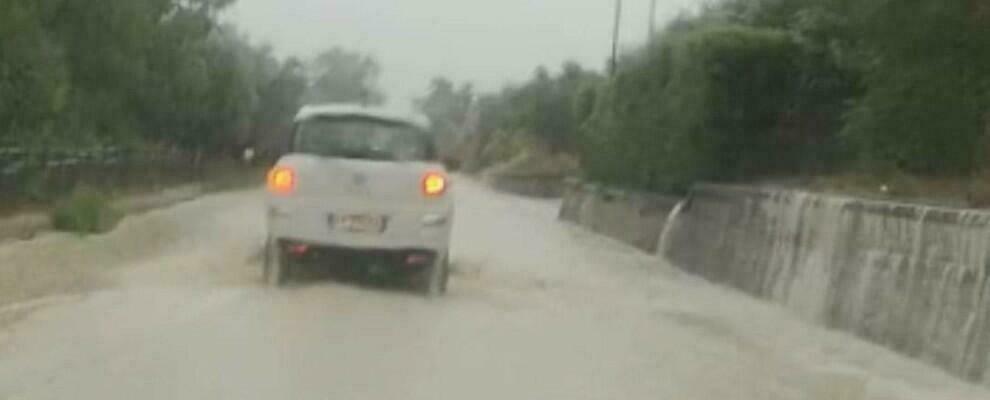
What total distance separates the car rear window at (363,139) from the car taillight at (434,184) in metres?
0.56

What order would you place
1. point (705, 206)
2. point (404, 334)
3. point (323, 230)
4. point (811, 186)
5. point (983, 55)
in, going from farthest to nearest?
point (705, 206) → point (811, 186) → point (983, 55) → point (323, 230) → point (404, 334)

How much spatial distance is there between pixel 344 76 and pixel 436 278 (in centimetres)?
13870

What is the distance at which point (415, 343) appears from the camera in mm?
15938

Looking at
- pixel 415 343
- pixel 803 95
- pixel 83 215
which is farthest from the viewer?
pixel 803 95

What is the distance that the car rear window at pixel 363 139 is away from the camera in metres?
20.1

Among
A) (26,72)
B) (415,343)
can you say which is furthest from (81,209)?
(415,343)

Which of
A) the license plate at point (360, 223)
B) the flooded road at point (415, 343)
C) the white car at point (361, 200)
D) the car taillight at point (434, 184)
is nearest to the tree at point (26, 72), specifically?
the flooded road at point (415, 343)

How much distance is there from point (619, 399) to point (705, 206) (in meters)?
20.0

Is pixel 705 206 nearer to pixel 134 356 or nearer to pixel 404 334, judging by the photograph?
pixel 404 334

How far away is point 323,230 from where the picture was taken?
63.7ft

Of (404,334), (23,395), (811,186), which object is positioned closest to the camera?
(23,395)

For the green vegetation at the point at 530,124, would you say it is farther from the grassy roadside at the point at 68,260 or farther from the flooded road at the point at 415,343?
the flooded road at the point at 415,343

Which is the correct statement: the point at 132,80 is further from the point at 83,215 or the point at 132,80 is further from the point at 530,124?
the point at 530,124

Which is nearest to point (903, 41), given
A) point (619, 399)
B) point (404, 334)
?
point (404, 334)
